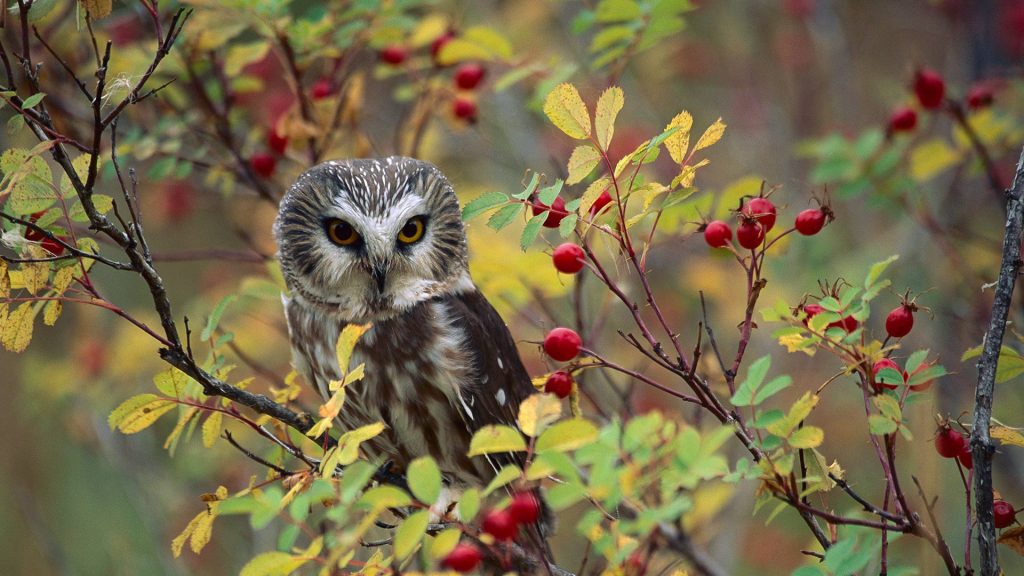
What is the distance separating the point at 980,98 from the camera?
10.5 ft

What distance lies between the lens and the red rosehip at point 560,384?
1854mm

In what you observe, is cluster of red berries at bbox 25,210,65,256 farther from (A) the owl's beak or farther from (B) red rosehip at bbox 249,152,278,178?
(B) red rosehip at bbox 249,152,278,178

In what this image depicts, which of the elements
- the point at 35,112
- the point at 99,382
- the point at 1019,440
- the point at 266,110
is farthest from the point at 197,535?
the point at 266,110

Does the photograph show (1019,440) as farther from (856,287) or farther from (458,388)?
(458,388)

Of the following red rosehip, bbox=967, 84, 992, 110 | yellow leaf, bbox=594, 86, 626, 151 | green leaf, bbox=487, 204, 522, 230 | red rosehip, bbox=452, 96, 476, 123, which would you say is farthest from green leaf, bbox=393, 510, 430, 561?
red rosehip, bbox=967, 84, 992, 110

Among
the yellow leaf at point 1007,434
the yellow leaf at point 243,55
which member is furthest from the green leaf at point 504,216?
the yellow leaf at point 243,55

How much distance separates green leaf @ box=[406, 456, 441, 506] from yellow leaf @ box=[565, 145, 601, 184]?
65 cm

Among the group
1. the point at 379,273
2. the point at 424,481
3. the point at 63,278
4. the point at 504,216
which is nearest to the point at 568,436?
the point at 424,481

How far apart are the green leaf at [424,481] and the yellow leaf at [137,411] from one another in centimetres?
69

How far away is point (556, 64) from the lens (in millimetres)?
3088

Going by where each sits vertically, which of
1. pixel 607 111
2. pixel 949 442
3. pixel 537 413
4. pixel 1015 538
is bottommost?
pixel 1015 538

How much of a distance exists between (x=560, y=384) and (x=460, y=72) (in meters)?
1.81

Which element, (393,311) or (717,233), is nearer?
(717,233)

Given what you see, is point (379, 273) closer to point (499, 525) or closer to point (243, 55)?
point (243, 55)
